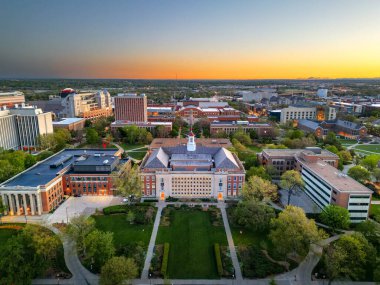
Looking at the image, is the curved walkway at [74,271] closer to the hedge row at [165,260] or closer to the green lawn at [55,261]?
the green lawn at [55,261]

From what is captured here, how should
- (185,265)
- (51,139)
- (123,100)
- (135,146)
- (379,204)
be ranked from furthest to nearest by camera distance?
(123,100) → (135,146) → (51,139) → (379,204) → (185,265)

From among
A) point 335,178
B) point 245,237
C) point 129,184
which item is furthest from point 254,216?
point 129,184

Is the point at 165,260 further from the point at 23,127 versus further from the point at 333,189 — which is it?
the point at 23,127

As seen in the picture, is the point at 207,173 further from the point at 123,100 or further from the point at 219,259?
the point at 123,100

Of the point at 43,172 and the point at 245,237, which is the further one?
the point at 43,172

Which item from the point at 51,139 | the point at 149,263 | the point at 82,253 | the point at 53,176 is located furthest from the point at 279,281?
the point at 51,139

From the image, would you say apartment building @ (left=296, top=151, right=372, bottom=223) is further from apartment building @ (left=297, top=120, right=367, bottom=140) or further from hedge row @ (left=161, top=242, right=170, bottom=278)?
apartment building @ (left=297, top=120, right=367, bottom=140)

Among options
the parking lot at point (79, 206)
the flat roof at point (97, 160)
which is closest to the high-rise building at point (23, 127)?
the flat roof at point (97, 160)
